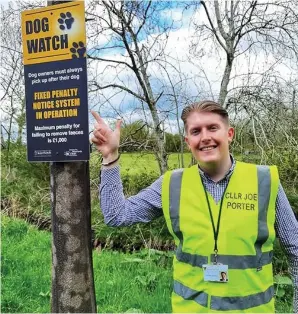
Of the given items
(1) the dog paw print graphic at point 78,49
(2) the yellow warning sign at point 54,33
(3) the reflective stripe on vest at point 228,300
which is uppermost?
(2) the yellow warning sign at point 54,33

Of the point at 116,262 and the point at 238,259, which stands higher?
the point at 238,259

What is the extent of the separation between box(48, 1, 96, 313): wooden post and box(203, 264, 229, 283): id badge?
1136 millimetres

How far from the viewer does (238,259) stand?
2.15 meters

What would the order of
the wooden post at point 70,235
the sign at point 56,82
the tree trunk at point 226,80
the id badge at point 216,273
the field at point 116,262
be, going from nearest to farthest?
the id badge at point 216,273 < the sign at point 56,82 < the wooden post at point 70,235 < the field at point 116,262 < the tree trunk at point 226,80

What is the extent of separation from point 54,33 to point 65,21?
95 millimetres

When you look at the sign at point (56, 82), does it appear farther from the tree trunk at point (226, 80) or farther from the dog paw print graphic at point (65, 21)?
the tree trunk at point (226, 80)

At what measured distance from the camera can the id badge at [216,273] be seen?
213 centimetres

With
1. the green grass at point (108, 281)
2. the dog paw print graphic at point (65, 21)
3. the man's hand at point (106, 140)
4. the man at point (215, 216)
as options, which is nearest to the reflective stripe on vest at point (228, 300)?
the man at point (215, 216)

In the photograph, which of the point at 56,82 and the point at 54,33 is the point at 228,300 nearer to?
the point at 56,82

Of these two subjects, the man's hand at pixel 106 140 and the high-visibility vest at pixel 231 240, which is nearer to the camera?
the high-visibility vest at pixel 231 240

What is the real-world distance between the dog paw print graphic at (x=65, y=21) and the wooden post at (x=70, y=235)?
0.16 meters

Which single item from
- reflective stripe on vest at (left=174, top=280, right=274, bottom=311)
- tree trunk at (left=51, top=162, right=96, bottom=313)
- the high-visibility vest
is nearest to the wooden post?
tree trunk at (left=51, top=162, right=96, bottom=313)

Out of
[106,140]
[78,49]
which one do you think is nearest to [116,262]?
[78,49]

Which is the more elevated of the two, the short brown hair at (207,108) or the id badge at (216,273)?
the short brown hair at (207,108)
